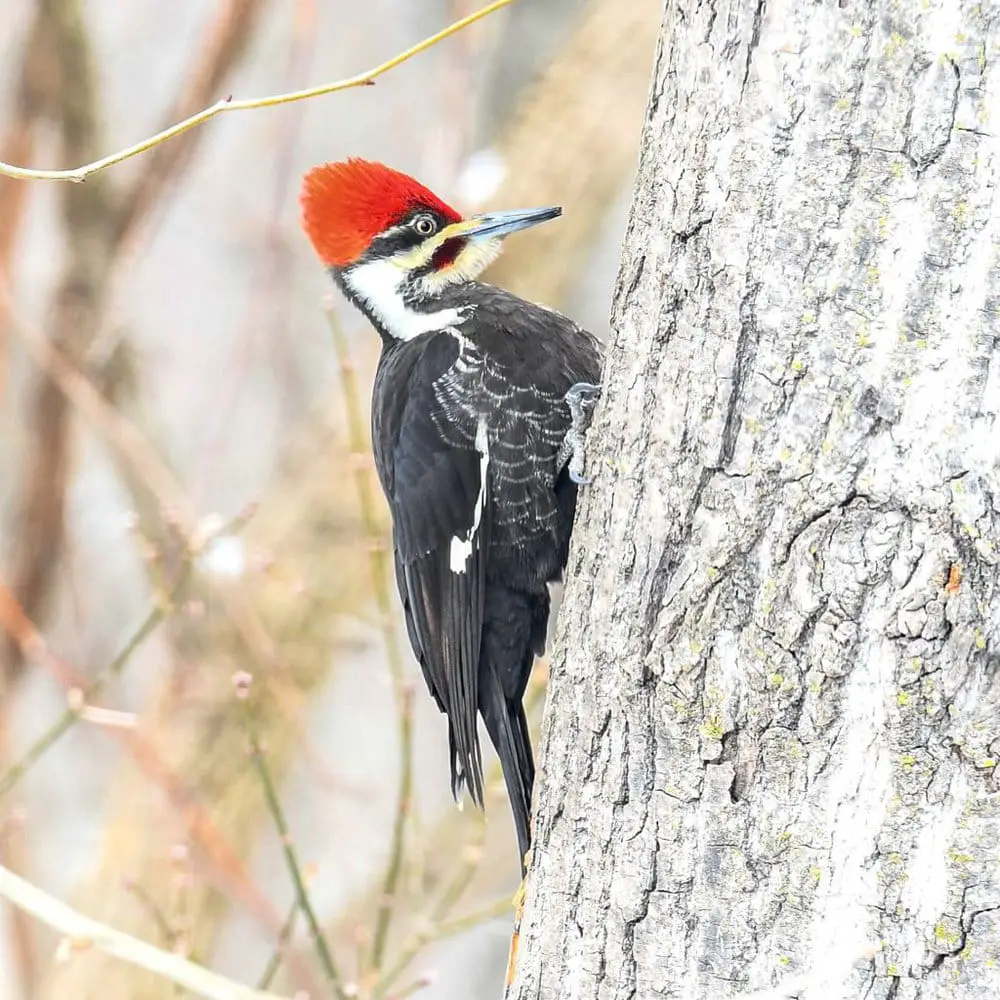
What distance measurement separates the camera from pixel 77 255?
10.3ft

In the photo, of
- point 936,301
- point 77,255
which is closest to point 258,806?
point 77,255

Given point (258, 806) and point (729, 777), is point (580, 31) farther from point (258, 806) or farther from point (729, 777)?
point (729, 777)

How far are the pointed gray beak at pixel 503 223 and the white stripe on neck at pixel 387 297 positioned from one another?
0.57 ft

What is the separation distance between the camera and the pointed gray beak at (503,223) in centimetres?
242

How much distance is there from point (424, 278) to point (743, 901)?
1.54 m

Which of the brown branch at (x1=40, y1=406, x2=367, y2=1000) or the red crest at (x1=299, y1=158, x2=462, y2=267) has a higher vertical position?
the red crest at (x1=299, y1=158, x2=462, y2=267)

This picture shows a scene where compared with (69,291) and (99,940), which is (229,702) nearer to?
(69,291)

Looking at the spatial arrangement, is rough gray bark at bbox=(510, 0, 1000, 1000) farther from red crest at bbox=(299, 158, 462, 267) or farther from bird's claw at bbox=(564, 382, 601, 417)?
red crest at bbox=(299, 158, 462, 267)

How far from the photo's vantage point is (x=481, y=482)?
2256 mm

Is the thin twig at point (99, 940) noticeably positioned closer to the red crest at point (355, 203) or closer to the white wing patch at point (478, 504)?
the white wing patch at point (478, 504)

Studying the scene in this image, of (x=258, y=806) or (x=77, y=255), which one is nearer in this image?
(x=77, y=255)

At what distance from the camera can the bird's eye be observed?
2.52 meters

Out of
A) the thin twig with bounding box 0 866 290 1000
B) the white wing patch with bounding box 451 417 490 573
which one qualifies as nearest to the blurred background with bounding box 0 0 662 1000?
the white wing patch with bounding box 451 417 490 573

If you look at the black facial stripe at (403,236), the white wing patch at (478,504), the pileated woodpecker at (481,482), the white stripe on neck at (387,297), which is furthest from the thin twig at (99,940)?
the black facial stripe at (403,236)
